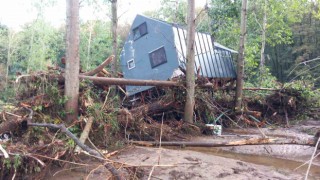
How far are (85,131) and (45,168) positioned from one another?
127 centimetres

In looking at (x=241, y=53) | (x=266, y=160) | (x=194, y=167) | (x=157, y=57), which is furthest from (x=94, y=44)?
(x=194, y=167)

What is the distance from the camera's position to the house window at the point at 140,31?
11531 mm

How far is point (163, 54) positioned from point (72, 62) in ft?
17.8

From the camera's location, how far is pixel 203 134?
26.0ft

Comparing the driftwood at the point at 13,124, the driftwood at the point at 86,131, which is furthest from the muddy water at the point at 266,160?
the driftwood at the point at 13,124

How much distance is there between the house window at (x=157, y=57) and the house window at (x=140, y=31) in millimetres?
902

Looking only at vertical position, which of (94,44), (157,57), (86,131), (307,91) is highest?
(94,44)

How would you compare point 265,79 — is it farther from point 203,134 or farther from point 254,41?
point 203,134

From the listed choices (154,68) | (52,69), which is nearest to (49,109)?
(52,69)

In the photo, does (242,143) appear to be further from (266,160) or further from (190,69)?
(190,69)

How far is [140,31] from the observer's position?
1177cm

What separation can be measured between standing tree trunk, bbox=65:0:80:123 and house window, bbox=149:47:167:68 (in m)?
5.27

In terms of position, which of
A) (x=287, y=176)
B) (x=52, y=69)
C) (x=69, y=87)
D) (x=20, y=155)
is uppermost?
(x=52, y=69)

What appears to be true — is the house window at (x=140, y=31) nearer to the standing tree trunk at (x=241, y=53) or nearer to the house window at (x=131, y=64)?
the house window at (x=131, y=64)
